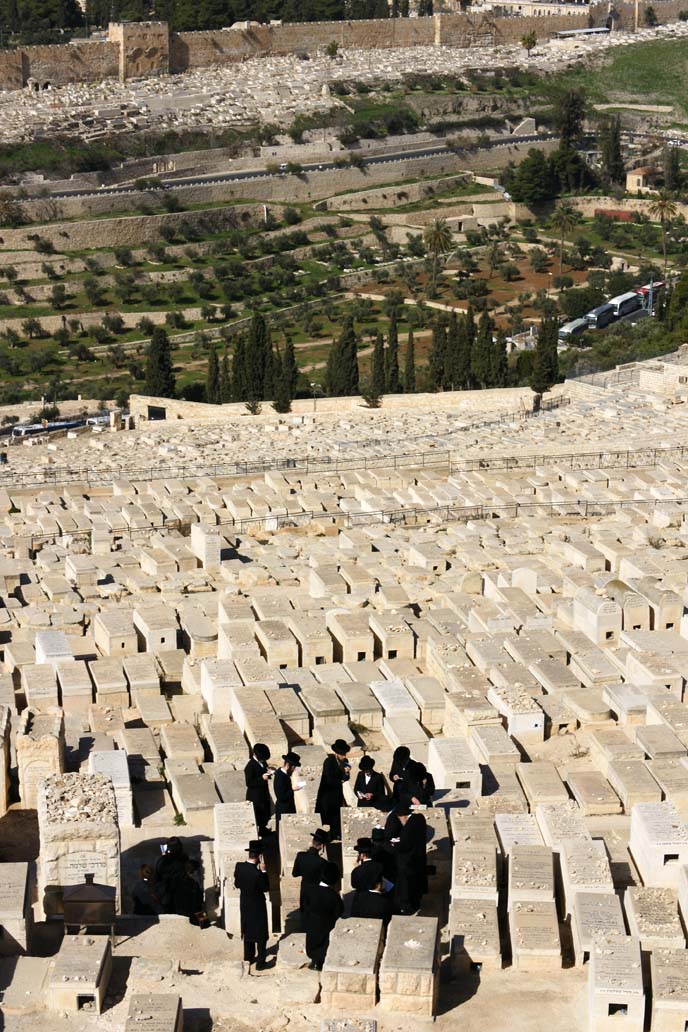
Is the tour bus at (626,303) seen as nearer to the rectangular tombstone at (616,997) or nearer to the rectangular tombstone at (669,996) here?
the rectangular tombstone at (669,996)

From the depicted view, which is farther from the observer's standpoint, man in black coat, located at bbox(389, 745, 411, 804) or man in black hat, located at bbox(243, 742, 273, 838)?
man in black coat, located at bbox(389, 745, 411, 804)

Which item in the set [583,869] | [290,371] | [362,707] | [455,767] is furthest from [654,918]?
[290,371]

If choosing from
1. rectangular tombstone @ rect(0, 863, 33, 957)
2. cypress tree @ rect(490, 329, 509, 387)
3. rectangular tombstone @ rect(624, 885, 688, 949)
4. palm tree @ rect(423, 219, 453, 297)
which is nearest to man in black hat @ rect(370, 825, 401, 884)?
rectangular tombstone @ rect(624, 885, 688, 949)

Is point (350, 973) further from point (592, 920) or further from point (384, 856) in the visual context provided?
point (592, 920)

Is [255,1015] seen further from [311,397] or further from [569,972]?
[311,397]

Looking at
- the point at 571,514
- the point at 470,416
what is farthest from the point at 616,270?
the point at 571,514

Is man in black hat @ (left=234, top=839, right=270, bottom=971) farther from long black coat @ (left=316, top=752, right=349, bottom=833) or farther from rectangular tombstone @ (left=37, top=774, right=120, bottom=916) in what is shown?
long black coat @ (left=316, top=752, right=349, bottom=833)
